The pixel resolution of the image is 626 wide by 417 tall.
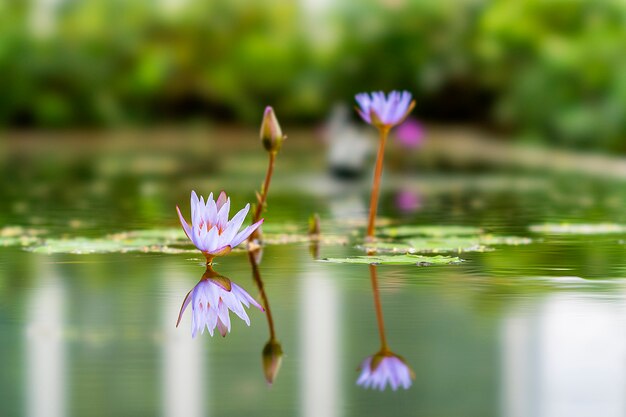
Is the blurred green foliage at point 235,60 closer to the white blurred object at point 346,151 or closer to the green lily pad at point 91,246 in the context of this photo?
the white blurred object at point 346,151

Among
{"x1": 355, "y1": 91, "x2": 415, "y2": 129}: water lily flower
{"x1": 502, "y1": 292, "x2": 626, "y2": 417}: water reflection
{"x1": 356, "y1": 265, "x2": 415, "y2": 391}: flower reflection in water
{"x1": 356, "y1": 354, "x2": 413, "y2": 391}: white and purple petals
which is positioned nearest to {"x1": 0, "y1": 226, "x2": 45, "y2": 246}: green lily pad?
{"x1": 355, "y1": 91, "x2": 415, "y2": 129}: water lily flower

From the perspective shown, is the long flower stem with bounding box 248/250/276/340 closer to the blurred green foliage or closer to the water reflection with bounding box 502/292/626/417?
the water reflection with bounding box 502/292/626/417

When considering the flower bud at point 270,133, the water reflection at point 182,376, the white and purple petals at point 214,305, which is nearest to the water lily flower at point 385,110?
the flower bud at point 270,133

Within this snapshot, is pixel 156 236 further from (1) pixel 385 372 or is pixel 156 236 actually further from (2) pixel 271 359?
(1) pixel 385 372

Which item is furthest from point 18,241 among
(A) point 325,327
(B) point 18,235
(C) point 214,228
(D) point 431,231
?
(A) point 325,327

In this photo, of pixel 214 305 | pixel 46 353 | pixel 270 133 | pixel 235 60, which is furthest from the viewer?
pixel 235 60

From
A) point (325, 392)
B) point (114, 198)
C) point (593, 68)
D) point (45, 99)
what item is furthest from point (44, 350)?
point (45, 99)
